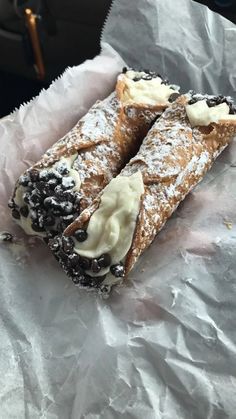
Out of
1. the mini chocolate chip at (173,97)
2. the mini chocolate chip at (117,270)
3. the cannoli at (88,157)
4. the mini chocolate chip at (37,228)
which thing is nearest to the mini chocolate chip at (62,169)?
the cannoli at (88,157)

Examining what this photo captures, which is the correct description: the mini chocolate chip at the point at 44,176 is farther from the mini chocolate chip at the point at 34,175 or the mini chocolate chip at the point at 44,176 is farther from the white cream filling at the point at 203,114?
the white cream filling at the point at 203,114

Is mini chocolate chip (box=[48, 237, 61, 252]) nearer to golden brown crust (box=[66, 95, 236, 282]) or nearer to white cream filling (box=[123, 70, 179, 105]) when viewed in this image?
golden brown crust (box=[66, 95, 236, 282])

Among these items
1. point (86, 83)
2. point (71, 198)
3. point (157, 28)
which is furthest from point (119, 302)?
point (157, 28)

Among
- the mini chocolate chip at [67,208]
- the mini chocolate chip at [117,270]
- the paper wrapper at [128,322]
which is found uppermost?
the mini chocolate chip at [67,208]

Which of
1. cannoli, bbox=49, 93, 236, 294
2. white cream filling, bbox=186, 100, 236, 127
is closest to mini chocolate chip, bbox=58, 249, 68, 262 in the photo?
cannoli, bbox=49, 93, 236, 294

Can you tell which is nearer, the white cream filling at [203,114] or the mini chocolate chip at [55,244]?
the mini chocolate chip at [55,244]

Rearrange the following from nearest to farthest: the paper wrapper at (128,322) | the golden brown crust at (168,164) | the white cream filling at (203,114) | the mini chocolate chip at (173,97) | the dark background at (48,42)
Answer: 1. the paper wrapper at (128,322)
2. the golden brown crust at (168,164)
3. the white cream filling at (203,114)
4. the mini chocolate chip at (173,97)
5. the dark background at (48,42)

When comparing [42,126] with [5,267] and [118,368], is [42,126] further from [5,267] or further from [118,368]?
[118,368]
